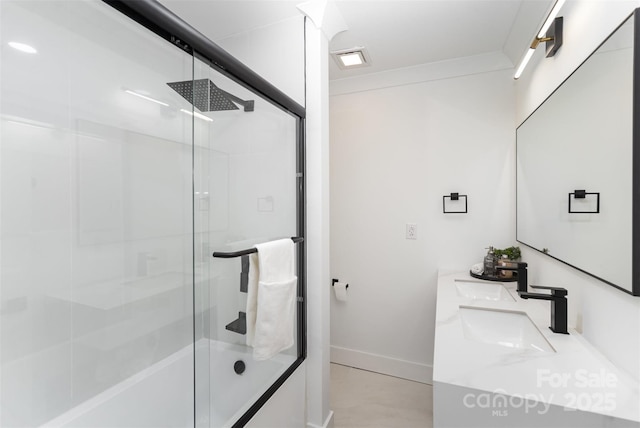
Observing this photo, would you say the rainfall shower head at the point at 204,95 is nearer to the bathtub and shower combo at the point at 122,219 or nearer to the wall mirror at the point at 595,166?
the bathtub and shower combo at the point at 122,219

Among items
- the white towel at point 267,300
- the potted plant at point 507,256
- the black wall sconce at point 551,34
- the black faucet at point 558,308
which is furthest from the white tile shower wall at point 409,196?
the white towel at point 267,300

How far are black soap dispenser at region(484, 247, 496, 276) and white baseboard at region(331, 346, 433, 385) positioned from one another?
0.84 metres

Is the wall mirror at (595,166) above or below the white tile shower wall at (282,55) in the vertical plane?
below

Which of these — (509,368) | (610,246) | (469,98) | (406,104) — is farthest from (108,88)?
(469,98)

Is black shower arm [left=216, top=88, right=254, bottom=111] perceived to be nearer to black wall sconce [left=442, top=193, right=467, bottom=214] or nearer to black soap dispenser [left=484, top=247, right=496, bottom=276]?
black wall sconce [left=442, top=193, right=467, bottom=214]

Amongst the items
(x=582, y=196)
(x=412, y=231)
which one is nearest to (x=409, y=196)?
(x=412, y=231)

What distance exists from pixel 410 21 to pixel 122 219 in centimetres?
178

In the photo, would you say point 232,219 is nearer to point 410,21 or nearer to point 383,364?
point 410,21

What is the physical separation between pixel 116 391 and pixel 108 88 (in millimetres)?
975

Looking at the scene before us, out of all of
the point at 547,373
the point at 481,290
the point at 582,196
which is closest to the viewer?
the point at 547,373

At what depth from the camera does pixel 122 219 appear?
976mm

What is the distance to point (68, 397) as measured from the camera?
3.12ft

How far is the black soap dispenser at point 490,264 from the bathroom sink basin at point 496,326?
0.63 metres

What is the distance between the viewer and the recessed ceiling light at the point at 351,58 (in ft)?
6.78
